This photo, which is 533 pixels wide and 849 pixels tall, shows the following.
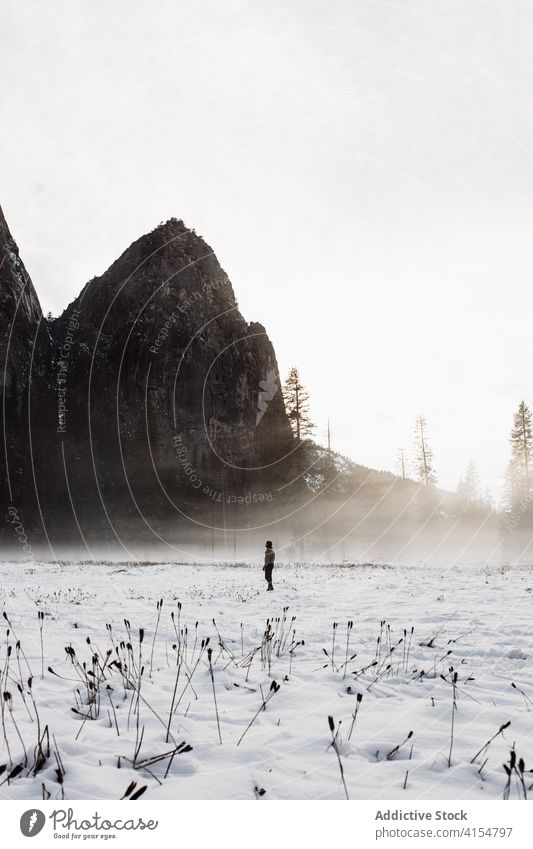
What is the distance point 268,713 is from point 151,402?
4694cm

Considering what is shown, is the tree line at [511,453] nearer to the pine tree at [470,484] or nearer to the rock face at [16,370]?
the pine tree at [470,484]

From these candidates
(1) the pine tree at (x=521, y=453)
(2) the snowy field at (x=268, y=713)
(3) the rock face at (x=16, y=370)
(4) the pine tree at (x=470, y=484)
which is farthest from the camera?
(4) the pine tree at (x=470, y=484)

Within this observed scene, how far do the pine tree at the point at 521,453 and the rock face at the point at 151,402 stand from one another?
92.5ft

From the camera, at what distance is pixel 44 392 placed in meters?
49.1

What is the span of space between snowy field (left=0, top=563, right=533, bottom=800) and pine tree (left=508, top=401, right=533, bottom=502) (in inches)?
2116

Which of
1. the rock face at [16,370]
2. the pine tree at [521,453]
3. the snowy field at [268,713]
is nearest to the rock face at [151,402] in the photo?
the rock face at [16,370]

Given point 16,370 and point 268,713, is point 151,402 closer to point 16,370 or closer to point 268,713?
point 16,370

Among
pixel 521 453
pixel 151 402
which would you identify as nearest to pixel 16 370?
pixel 151 402

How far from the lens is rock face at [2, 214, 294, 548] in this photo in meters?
45.2

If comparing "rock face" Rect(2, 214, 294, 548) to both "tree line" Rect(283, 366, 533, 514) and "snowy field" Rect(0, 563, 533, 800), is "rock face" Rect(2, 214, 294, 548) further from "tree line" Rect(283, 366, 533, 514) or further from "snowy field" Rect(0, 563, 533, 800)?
"snowy field" Rect(0, 563, 533, 800)

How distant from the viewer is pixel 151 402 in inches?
1929

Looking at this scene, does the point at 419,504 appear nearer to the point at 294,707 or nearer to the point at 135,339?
the point at 135,339

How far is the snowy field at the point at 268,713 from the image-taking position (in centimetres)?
281

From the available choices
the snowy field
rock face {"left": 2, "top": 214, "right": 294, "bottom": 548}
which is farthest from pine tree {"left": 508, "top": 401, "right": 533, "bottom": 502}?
the snowy field
